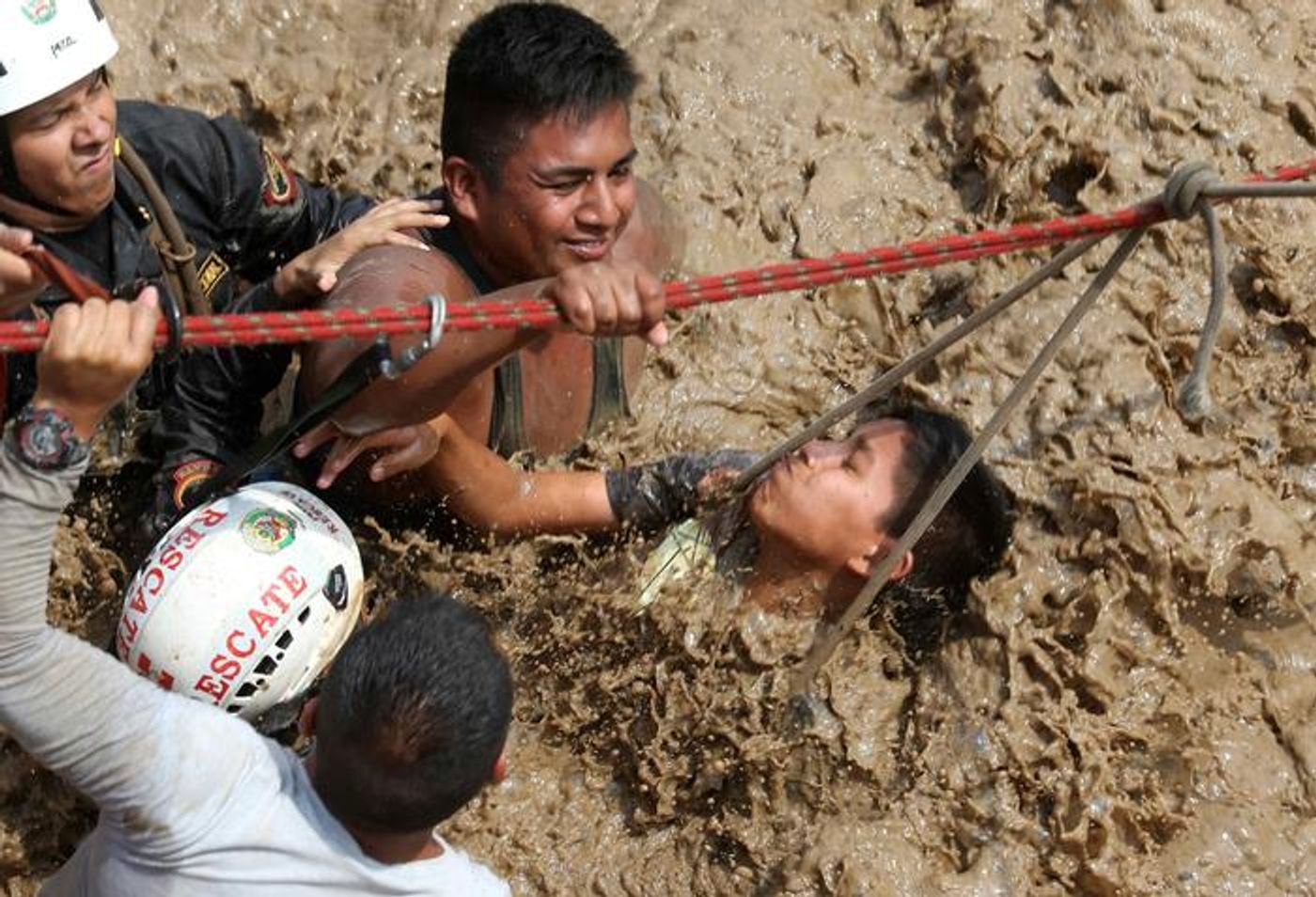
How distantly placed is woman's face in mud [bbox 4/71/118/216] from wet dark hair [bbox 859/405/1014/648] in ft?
6.81

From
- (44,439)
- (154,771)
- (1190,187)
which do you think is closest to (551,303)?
(44,439)

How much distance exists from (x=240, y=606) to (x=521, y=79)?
1.40m

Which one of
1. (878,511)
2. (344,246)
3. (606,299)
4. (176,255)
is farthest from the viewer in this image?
(878,511)

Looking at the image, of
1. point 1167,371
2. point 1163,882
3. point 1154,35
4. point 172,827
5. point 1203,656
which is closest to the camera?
point 172,827

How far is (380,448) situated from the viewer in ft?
12.5

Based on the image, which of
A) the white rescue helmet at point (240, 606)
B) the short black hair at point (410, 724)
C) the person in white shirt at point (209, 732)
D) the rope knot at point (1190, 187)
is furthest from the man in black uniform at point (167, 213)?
the rope knot at point (1190, 187)

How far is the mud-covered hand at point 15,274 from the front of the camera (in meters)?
3.08

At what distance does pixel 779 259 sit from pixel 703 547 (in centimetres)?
126

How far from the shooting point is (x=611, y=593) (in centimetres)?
445

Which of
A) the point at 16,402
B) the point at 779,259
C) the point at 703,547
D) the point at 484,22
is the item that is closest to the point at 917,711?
the point at 703,547

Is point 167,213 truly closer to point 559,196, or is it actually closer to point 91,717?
point 559,196

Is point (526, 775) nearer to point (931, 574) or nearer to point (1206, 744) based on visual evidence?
point (931, 574)

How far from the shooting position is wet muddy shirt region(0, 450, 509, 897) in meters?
2.54

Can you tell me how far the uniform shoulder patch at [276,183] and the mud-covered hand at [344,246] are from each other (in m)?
0.51
